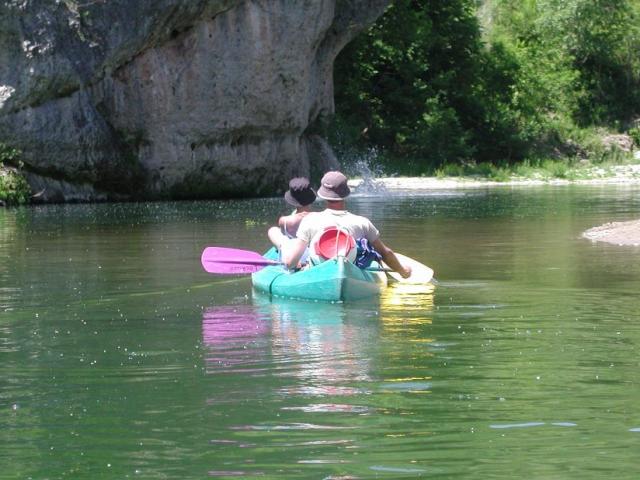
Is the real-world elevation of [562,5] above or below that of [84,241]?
above

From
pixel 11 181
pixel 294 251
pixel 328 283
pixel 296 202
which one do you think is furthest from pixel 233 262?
pixel 11 181

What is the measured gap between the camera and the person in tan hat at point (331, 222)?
1293cm

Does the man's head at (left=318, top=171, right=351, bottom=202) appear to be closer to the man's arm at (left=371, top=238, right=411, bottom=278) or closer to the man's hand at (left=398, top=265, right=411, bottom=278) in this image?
the man's arm at (left=371, top=238, right=411, bottom=278)

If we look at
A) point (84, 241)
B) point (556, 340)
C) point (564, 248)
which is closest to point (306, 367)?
point (556, 340)

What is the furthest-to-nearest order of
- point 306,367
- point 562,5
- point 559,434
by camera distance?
1. point 562,5
2. point 306,367
3. point 559,434

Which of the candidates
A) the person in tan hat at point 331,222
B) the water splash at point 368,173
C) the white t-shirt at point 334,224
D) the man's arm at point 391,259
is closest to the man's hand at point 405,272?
the man's arm at point 391,259

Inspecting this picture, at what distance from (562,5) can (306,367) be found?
141 feet

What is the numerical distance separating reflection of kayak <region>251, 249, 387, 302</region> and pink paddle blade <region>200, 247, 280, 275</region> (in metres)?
1.26

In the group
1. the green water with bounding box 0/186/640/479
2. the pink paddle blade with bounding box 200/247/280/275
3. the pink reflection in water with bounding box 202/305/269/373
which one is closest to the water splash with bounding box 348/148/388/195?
the green water with bounding box 0/186/640/479

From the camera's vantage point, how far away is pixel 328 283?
12.8m

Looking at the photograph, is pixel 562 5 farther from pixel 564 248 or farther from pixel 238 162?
pixel 564 248

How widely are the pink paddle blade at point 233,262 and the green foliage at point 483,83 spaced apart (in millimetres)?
23440

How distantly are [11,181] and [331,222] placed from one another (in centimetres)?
1796

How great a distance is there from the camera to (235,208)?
28406 mm
